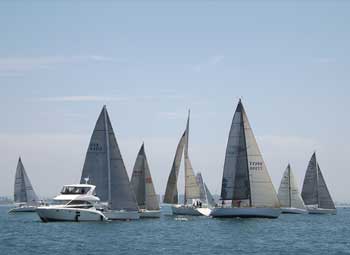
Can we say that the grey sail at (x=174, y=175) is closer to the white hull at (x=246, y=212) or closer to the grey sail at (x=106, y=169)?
the white hull at (x=246, y=212)

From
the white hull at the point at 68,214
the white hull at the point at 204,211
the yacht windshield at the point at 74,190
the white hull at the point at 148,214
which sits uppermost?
the yacht windshield at the point at 74,190

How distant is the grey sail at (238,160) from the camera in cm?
8019

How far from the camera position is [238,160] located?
8044 centimetres

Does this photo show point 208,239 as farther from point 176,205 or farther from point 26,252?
point 176,205

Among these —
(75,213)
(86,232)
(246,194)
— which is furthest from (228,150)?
(86,232)

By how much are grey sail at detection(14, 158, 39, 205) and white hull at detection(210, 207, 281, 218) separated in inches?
2005

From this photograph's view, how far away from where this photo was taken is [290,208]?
114438 millimetres

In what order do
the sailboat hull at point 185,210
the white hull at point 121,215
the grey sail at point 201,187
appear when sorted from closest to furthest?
the white hull at point 121,215
the sailboat hull at point 185,210
the grey sail at point 201,187

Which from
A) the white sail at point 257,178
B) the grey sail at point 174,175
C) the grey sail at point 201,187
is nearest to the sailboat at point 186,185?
the grey sail at point 174,175

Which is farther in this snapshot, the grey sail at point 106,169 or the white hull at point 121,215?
the grey sail at point 106,169

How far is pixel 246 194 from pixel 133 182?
1345 centimetres

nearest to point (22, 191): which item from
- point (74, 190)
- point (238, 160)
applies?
point (238, 160)

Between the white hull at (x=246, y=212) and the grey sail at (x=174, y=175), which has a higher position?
the grey sail at (x=174, y=175)

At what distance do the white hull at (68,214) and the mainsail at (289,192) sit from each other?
50.7m
